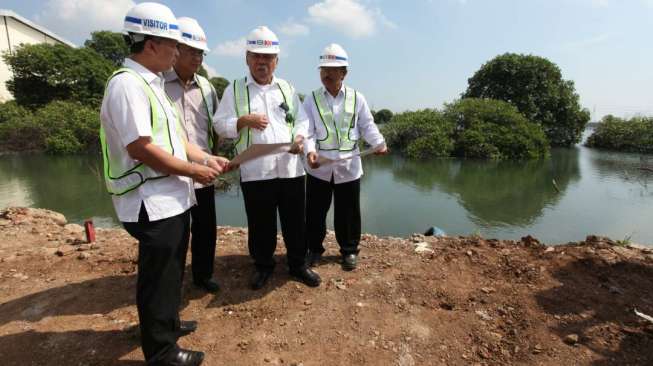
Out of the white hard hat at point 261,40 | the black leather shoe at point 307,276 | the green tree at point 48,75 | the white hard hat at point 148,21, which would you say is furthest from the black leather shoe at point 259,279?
the green tree at point 48,75

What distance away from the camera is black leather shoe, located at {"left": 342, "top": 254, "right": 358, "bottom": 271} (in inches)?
124

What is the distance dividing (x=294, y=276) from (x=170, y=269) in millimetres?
1377

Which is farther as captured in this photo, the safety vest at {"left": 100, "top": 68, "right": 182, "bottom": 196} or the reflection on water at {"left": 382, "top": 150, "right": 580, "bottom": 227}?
the reflection on water at {"left": 382, "top": 150, "right": 580, "bottom": 227}

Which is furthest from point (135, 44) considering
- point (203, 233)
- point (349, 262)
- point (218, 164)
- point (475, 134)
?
point (475, 134)

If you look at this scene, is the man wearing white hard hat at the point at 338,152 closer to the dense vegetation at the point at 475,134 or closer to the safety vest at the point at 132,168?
the safety vest at the point at 132,168

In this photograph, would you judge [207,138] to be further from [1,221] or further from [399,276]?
[1,221]

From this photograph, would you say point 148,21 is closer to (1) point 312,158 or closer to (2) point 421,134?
(1) point 312,158

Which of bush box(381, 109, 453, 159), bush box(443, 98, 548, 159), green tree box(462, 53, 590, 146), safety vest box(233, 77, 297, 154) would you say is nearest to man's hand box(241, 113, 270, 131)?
safety vest box(233, 77, 297, 154)

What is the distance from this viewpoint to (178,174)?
1657 millimetres

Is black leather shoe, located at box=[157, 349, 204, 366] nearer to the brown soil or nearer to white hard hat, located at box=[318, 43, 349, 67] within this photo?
the brown soil

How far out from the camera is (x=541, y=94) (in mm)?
22625

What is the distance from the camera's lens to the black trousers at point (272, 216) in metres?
2.62

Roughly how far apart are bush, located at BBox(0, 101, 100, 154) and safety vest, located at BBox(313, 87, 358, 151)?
20816 mm

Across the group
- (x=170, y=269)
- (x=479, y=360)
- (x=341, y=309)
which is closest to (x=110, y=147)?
(x=170, y=269)
